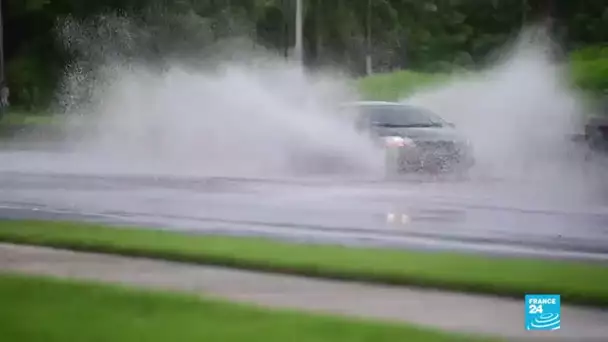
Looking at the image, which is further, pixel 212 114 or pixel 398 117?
pixel 212 114

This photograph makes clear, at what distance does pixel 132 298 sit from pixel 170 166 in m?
0.85

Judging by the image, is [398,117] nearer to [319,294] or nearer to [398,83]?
[398,83]

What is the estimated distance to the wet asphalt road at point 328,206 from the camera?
3273mm

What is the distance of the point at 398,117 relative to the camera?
3.50 metres

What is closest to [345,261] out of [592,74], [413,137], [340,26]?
[413,137]

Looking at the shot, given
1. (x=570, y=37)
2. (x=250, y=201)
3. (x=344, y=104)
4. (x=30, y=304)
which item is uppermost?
(x=570, y=37)

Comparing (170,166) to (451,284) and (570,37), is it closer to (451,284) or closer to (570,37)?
(451,284)

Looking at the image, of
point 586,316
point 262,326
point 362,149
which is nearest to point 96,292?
point 262,326

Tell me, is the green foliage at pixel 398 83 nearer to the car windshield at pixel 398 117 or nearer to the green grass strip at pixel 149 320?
the car windshield at pixel 398 117

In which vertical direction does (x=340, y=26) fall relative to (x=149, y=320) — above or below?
above

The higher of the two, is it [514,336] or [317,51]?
[317,51]

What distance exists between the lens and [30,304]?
316 centimetres

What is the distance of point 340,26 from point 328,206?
718mm

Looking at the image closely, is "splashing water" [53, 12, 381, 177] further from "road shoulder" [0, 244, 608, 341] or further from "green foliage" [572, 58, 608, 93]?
"green foliage" [572, 58, 608, 93]
